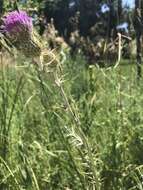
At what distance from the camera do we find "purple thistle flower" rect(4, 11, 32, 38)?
76.7 inches

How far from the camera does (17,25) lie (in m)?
1.95

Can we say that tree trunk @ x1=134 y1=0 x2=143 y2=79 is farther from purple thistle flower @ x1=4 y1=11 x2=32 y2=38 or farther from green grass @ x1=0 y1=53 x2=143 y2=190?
purple thistle flower @ x1=4 y1=11 x2=32 y2=38

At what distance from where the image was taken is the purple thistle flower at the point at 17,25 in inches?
76.7

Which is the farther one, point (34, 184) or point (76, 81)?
point (76, 81)

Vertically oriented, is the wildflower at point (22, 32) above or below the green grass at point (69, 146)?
above

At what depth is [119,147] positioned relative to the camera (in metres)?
3.21

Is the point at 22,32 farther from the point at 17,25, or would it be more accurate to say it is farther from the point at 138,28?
the point at 138,28

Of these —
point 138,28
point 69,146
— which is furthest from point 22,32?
point 138,28

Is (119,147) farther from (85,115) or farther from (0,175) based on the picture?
(0,175)

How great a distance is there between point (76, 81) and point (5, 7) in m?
1.58

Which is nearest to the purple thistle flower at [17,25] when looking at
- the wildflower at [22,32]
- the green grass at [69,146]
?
the wildflower at [22,32]

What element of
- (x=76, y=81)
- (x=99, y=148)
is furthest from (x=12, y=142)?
(x=76, y=81)

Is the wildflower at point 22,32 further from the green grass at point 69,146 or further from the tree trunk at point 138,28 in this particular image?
the tree trunk at point 138,28

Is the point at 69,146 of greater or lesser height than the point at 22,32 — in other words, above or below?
below
